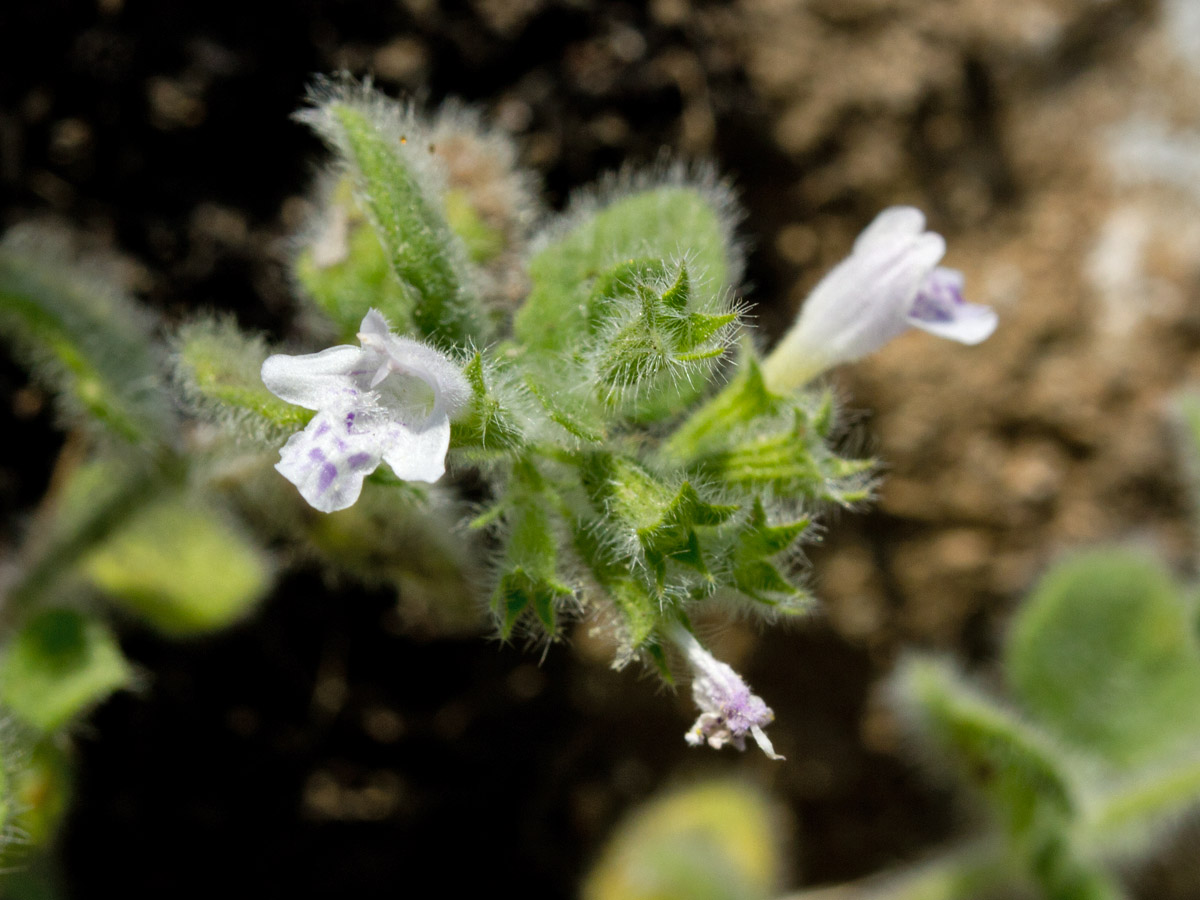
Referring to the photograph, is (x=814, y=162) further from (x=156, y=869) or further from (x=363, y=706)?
(x=156, y=869)

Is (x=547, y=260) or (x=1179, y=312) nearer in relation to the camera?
(x=547, y=260)

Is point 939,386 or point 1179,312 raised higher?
point 1179,312

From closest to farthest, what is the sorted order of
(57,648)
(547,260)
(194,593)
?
(547,260) → (57,648) → (194,593)

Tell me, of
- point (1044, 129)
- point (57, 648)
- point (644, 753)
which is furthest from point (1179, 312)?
point (57, 648)

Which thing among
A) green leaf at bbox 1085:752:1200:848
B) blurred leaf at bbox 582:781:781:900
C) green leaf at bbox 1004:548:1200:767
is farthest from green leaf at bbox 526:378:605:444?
green leaf at bbox 1085:752:1200:848

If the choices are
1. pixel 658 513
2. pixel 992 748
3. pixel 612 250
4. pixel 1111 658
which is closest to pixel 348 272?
pixel 612 250

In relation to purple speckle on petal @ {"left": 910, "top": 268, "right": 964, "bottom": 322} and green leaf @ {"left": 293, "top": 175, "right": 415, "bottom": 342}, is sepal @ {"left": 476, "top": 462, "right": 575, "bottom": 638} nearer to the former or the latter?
green leaf @ {"left": 293, "top": 175, "right": 415, "bottom": 342}

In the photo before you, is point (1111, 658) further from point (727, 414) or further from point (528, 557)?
point (528, 557)
